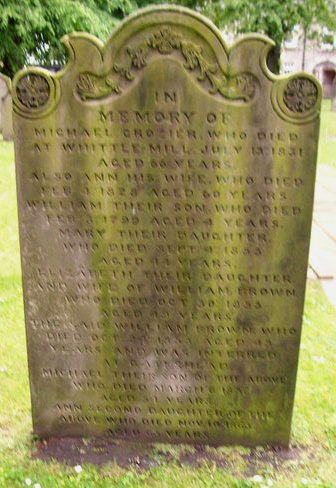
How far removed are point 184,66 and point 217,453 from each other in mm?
2182

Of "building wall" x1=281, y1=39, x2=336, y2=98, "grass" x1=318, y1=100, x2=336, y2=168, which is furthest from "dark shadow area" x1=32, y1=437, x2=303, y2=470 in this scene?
"building wall" x1=281, y1=39, x2=336, y2=98

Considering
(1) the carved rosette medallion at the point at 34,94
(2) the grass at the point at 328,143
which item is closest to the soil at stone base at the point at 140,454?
(1) the carved rosette medallion at the point at 34,94

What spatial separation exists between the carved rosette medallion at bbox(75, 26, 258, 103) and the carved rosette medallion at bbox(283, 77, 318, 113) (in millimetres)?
173

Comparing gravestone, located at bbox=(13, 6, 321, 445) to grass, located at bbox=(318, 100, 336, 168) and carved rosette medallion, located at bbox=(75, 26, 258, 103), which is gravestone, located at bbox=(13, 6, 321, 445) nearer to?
carved rosette medallion, located at bbox=(75, 26, 258, 103)

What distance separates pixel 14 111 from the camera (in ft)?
9.91

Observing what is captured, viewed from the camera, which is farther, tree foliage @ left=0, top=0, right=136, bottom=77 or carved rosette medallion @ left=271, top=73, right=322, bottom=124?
tree foliage @ left=0, top=0, right=136, bottom=77

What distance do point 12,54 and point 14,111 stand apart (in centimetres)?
2211

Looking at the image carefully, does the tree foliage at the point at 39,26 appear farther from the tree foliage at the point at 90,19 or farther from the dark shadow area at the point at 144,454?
the dark shadow area at the point at 144,454

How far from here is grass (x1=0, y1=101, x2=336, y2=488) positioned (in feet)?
10.6

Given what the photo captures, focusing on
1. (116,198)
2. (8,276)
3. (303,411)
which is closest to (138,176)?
(116,198)

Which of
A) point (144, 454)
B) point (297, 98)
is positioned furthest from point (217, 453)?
point (297, 98)

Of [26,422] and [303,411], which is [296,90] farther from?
[26,422]

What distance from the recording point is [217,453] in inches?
138

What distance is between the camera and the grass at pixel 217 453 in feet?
10.6
